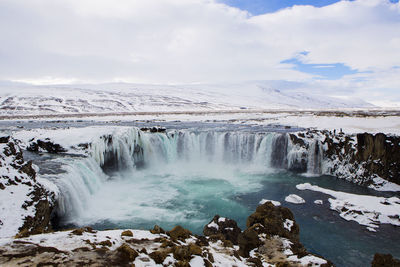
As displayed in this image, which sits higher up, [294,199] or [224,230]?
[224,230]

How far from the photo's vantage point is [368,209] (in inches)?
517

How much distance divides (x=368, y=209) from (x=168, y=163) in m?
Result: 17.1

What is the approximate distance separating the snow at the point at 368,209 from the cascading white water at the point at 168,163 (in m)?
5.75

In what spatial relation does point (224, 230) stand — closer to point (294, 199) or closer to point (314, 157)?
point (294, 199)

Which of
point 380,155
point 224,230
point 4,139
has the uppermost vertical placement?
point 4,139

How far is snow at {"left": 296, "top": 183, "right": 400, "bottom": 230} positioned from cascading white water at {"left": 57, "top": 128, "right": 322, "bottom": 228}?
575 cm

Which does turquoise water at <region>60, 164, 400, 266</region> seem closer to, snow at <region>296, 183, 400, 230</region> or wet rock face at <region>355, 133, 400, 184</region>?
snow at <region>296, 183, 400, 230</region>

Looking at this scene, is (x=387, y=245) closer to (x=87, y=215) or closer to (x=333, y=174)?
(x=333, y=174)

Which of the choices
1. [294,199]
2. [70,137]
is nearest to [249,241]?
[294,199]

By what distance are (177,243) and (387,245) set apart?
9266 millimetres

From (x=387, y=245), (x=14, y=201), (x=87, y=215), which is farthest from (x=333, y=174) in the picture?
(x=14, y=201)

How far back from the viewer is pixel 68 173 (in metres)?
14.0

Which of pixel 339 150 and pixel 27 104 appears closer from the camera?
pixel 339 150

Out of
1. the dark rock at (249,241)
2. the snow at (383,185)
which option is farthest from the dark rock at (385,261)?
the snow at (383,185)
